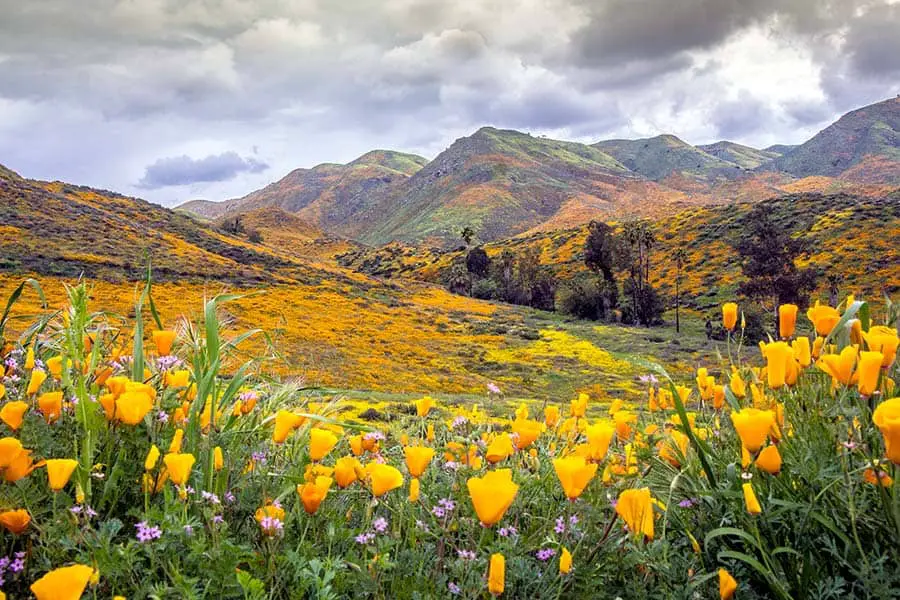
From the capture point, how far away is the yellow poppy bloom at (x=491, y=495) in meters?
1.35

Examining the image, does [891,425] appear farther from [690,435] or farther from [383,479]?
[383,479]

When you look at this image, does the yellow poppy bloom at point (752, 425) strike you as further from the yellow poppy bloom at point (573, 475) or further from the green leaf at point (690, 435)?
the yellow poppy bloom at point (573, 475)

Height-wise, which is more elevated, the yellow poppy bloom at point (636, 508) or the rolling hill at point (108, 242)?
the rolling hill at point (108, 242)

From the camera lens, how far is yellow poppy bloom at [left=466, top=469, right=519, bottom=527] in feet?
4.42

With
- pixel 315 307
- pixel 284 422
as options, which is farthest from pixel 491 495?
pixel 315 307

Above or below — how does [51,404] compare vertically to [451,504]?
above

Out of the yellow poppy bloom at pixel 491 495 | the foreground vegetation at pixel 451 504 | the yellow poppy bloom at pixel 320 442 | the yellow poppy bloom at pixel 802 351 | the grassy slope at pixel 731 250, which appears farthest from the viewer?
the grassy slope at pixel 731 250

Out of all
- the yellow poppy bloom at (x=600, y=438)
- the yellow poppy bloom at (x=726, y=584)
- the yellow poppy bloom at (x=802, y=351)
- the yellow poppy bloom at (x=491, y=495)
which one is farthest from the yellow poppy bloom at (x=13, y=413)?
the yellow poppy bloom at (x=802, y=351)

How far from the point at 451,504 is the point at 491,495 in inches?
23.2

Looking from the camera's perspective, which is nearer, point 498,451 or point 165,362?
point 498,451

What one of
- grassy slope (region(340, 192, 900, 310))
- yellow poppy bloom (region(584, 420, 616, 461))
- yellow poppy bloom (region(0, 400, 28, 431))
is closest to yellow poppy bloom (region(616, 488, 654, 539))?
yellow poppy bloom (region(584, 420, 616, 461))

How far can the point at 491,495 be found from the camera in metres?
1.35

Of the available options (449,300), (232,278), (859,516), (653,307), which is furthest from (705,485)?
(449,300)

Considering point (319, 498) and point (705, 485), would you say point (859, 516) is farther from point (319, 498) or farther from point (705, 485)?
point (319, 498)
